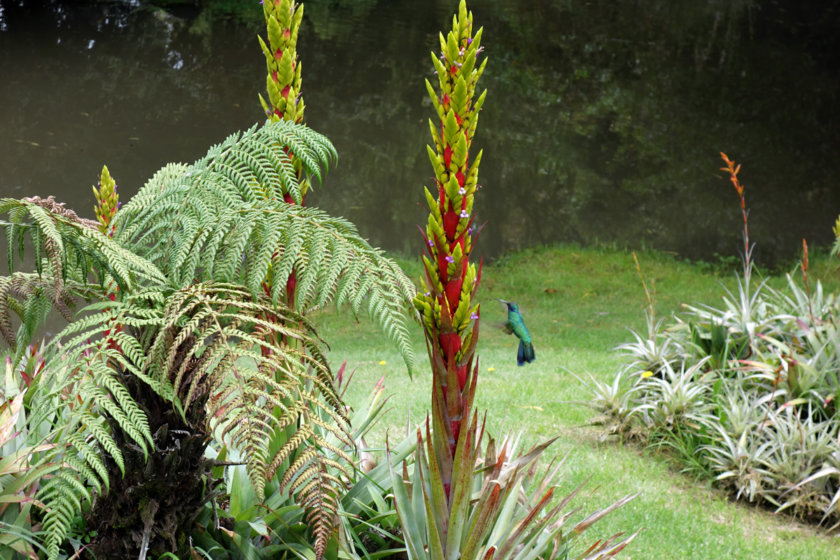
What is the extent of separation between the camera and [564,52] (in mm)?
15969

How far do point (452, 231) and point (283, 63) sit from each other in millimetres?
1108

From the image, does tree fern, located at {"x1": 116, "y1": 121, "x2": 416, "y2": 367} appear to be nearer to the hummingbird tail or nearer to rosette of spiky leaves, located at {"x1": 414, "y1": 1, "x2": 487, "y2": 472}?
rosette of spiky leaves, located at {"x1": 414, "y1": 1, "x2": 487, "y2": 472}

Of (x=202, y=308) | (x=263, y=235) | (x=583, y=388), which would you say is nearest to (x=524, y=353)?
(x=583, y=388)

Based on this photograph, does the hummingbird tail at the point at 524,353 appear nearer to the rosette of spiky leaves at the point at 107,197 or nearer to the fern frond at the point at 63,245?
the rosette of spiky leaves at the point at 107,197

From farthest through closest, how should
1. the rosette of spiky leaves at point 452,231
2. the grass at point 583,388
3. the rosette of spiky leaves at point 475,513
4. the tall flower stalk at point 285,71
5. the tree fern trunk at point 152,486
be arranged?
the grass at point 583,388
the tall flower stalk at point 285,71
the rosette of spiky leaves at point 475,513
the tree fern trunk at point 152,486
the rosette of spiky leaves at point 452,231

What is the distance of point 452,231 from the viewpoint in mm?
2219

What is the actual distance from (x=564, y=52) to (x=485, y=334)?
8751mm

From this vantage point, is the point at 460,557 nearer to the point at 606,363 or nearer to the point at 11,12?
the point at 606,363

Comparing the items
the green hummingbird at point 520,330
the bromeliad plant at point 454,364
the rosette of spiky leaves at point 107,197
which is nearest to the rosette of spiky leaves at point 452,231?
the bromeliad plant at point 454,364

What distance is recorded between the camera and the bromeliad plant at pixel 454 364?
216cm

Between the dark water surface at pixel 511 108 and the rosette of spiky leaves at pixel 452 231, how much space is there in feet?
31.0

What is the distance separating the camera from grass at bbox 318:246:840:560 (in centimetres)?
445

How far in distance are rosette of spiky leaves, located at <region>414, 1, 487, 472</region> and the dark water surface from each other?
944cm

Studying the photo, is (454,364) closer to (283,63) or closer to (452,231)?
(452,231)
